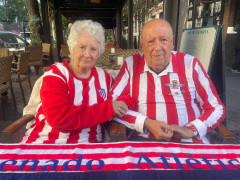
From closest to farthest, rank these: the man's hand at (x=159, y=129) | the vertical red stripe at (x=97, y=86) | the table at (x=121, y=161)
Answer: the table at (x=121, y=161)
the man's hand at (x=159, y=129)
the vertical red stripe at (x=97, y=86)

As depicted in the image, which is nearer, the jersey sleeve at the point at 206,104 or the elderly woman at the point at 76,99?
the elderly woman at the point at 76,99

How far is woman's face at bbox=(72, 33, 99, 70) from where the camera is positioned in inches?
61.9

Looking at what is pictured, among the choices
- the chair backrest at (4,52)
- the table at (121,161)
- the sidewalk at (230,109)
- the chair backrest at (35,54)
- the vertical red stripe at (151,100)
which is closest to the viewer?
the table at (121,161)

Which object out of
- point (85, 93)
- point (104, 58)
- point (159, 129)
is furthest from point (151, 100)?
point (104, 58)

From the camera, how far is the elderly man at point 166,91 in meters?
1.68

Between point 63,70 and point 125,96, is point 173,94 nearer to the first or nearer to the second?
point 125,96

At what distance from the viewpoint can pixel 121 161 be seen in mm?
919

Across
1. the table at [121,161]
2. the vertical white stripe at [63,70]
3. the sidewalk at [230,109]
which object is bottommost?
the sidewalk at [230,109]

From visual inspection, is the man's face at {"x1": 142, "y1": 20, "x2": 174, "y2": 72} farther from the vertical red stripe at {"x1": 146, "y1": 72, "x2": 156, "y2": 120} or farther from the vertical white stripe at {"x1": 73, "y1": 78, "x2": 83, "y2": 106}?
the vertical white stripe at {"x1": 73, "y1": 78, "x2": 83, "y2": 106}

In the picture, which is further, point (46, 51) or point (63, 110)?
point (46, 51)

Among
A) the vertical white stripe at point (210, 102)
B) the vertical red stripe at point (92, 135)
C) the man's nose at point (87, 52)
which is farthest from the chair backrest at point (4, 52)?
the vertical white stripe at point (210, 102)

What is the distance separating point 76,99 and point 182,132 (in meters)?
0.87

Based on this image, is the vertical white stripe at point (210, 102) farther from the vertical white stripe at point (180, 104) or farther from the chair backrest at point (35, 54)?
the chair backrest at point (35, 54)

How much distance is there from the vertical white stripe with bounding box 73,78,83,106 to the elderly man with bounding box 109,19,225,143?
31 centimetres
